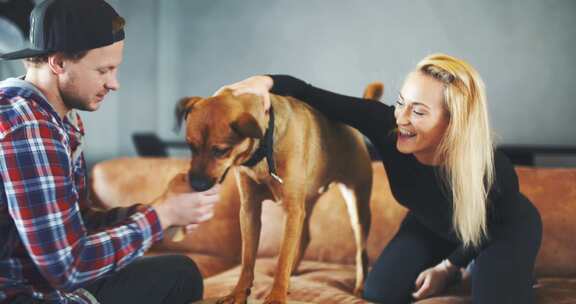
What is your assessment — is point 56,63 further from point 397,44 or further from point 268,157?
point 397,44

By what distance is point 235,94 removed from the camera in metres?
1.16

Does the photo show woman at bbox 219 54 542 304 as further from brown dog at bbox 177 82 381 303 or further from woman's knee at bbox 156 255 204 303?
woman's knee at bbox 156 255 204 303

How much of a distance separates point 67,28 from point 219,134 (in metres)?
0.33

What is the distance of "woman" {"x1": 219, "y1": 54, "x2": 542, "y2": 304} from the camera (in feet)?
4.12

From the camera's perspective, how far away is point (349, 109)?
1.38 metres

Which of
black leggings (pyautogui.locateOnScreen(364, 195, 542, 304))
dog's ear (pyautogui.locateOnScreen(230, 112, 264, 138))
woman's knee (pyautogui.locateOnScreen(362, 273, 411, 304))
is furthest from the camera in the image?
woman's knee (pyautogui.locateOnScreen(362, 273, 411, 304))

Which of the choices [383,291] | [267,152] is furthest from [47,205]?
[383,291]

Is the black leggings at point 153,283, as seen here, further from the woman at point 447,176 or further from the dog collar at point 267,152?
the woman at point 447,176

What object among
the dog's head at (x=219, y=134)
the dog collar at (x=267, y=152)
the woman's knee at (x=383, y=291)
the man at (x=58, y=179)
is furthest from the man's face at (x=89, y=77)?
the woman's knee at (x=383, y=291)

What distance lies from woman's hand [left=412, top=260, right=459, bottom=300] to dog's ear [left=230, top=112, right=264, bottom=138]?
29.4 inches

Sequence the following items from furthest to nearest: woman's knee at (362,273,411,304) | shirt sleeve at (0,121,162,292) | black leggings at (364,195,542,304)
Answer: woman's knee at (362,273,411,304), black leggings at (364,195,542,304), shirt sleeve at (0,121,162,292)

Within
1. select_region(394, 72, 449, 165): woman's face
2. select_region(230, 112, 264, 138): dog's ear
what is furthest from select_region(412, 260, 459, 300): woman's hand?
select_region(230, 112, 264, 138): dog's ear

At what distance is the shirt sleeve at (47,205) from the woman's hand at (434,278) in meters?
0.94

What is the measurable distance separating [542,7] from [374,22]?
1.96 ft
